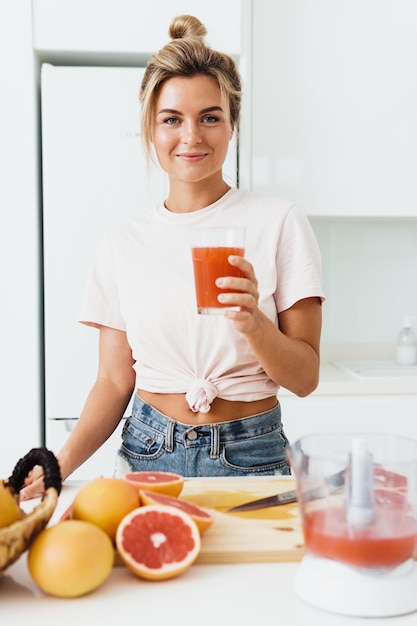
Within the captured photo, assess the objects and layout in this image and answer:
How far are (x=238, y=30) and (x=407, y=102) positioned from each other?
2.13 ft

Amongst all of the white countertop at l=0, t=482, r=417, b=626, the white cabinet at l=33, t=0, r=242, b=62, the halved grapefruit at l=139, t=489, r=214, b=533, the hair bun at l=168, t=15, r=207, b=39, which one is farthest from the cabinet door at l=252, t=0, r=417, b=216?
the white countertop at l=0, t=482, r=417, b=626

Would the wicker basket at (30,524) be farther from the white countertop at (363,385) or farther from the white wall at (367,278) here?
the white wall at (367,278)

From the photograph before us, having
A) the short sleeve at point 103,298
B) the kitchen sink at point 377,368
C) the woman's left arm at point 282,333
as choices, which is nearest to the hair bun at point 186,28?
the short sleeve at point 103,298

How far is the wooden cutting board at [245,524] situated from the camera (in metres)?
0.93

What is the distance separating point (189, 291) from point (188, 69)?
0.44 metres

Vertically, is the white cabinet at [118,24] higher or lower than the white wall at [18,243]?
higher

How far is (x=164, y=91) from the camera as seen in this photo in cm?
154

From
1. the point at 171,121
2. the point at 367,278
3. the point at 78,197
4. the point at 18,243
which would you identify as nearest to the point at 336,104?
the point at 367,278

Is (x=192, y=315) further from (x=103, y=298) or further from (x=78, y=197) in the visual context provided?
(x=78, y=197)

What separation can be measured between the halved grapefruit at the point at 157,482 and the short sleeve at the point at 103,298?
1.93 feet

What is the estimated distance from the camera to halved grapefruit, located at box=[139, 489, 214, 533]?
0.94 m

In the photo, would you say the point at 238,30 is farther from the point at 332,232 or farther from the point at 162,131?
the point at 162,131

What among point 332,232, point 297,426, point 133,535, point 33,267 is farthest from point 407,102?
point 133,535

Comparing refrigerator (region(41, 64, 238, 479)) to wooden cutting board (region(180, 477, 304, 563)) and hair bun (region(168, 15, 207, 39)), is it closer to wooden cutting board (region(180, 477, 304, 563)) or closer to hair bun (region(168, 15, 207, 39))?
hair bun (region(168, 15, 207, 39))
